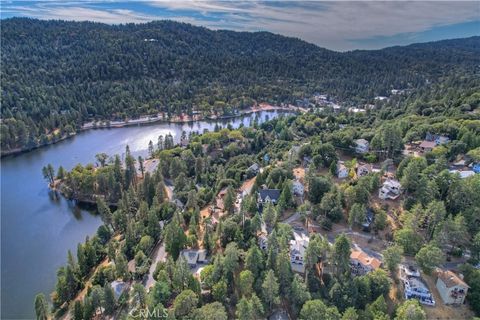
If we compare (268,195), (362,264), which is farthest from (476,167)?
(268,195)

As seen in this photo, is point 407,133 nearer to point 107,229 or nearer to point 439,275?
point 439,275

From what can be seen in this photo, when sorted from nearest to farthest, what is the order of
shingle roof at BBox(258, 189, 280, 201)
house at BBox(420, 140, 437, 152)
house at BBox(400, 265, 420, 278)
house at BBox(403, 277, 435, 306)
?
house at BBox(403, 277, 435, 306), house at BBox(400, 265, 420, 278), shingle roof at BBox(258, 189, 280, 201), house at BBox(420, 140, 437, 152)

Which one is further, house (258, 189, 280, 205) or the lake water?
house (258, 189, 280, 205)

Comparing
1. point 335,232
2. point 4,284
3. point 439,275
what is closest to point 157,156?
point 4,284

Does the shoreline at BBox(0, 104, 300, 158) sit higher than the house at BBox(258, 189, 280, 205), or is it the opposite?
the house at BBox(258, 189, 280, 205)

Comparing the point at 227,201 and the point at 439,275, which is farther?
the point at 227,201

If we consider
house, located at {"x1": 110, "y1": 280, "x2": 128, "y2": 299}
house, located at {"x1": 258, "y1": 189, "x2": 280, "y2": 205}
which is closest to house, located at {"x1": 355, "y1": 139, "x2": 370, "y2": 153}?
house, located at {"x1": 258, "y1": 189, "x2": 280, "y2": 205}

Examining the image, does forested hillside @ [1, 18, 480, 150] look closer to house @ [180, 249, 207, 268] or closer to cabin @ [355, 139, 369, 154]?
house @ [180, 249, 207, 268]
